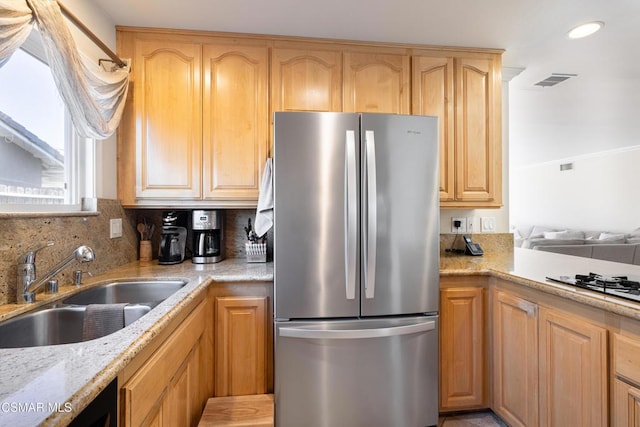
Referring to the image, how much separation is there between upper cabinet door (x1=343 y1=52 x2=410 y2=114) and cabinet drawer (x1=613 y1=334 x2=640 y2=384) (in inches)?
62.2

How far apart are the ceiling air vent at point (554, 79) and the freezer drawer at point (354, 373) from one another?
2.37 meters

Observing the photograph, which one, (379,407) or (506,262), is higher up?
(506,262)

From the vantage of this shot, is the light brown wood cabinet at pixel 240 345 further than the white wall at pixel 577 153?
No

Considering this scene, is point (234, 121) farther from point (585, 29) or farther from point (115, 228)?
point (585, 29)

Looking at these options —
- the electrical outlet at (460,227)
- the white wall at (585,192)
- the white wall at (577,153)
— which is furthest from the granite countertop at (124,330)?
the white wall at (585,192)

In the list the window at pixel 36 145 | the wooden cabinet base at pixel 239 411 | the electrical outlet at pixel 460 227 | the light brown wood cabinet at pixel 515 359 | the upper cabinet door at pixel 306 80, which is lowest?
the wooden cabinet base at pixel 239 411

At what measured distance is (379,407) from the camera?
155 centimetres

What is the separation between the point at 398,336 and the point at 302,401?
0.59 metres

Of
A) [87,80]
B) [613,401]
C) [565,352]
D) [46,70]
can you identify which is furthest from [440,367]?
[46,70]

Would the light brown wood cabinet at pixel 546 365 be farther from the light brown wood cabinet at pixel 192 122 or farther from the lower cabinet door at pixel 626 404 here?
the light brown wood cabinet at pixel 192 122

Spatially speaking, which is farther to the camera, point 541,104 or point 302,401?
point 541,104

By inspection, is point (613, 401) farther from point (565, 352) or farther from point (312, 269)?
point (312, 269)

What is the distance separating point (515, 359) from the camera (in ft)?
5.07

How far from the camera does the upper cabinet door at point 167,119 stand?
185 cm
